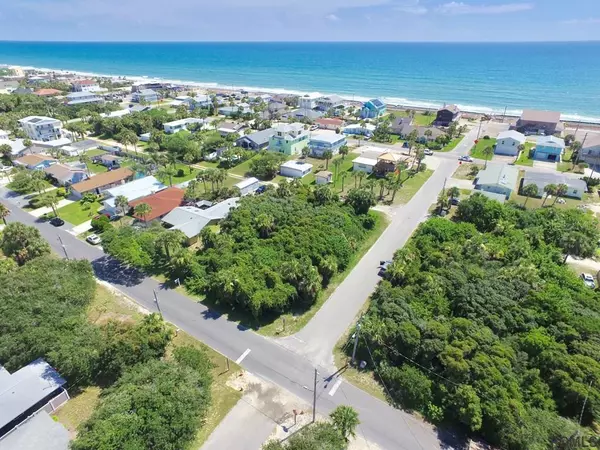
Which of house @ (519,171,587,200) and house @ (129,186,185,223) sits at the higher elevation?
house @ (519,171,587,200)

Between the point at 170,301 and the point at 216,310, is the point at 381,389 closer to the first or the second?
the point at 216,310

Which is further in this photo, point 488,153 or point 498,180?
point 488,153

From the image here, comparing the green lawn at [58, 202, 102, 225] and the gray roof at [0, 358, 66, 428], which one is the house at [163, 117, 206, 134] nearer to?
the green lawn at [58, 202, 102, 225]

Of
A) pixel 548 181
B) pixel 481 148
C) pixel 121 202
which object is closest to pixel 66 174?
pixel 121 202

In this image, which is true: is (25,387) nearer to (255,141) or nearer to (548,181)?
(255,141)

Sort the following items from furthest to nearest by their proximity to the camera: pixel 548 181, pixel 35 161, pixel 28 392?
pixel 35 161 → pixel 548 181 → pixel 28 392

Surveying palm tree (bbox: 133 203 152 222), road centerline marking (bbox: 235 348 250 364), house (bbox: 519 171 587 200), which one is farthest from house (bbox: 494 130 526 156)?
road centerline marking (bbox: 235 348 250 364)
